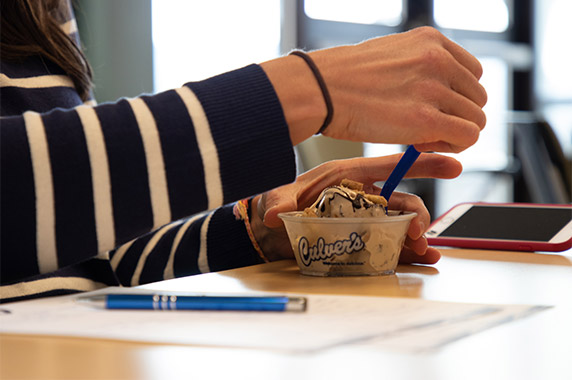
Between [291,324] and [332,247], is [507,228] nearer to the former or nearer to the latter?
[332,247]

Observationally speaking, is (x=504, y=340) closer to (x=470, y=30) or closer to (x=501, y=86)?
(x=470, y=30)

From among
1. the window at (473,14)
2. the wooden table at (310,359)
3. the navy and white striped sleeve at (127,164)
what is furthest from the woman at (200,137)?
the window at (473,14)

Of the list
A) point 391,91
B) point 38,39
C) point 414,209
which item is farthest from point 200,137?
point 38,39

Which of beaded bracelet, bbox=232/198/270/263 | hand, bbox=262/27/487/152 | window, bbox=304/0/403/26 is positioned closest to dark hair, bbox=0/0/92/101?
beaded bracelet, bbox=232/198/270/263

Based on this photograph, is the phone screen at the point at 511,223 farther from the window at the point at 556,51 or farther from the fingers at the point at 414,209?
the window at the point at 556,51

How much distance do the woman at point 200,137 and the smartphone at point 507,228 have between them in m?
0.23

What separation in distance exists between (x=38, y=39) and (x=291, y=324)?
0.56 m

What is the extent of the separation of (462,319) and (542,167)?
85.8 inches

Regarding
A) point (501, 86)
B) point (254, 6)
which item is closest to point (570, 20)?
point (501, 86)

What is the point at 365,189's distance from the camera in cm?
76

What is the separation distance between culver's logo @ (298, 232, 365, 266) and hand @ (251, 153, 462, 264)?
0.25 feet

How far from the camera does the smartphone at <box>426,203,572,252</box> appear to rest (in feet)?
2.82

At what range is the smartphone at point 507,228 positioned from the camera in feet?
2.82

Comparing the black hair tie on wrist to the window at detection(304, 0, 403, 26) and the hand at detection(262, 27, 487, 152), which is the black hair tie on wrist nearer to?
the hand at detection(262, 27, 487, 152)
